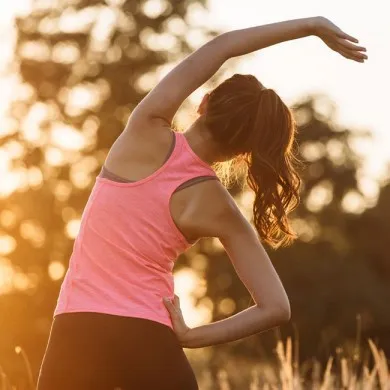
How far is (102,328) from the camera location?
123 inches

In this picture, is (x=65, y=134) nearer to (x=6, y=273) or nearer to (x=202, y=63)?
(x=6, y=273)

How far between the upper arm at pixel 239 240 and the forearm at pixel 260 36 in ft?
1.29

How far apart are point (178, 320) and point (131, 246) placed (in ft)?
0.86

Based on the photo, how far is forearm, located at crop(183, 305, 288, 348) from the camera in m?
3.40

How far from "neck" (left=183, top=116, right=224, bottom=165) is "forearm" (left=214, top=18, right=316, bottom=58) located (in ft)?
0.75

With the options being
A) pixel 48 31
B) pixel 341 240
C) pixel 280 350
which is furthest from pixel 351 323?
pixel 280 350

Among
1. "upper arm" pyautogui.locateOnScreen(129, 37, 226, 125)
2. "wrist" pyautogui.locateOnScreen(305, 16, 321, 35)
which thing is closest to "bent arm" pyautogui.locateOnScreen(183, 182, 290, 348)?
"upper arm" pyautogui.locateOnScreen(129, 37, 226, 125)

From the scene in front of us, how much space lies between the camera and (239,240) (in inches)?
128

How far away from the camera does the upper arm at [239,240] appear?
3.18m

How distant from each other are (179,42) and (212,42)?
31456 millimetres

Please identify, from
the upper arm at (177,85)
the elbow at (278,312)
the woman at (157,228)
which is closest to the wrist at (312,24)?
the woman at (157,228)

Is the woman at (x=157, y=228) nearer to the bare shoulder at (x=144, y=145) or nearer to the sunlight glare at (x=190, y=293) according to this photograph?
the bare shoulder at (x=144, y=145)

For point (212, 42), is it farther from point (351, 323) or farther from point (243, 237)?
point (351, 323)

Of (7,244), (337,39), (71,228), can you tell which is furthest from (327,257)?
(337,39)
